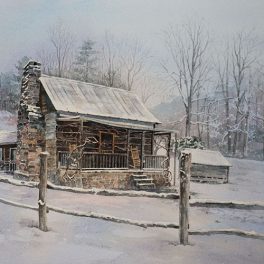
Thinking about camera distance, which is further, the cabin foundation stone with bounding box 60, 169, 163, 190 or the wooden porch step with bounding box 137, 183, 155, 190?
the wooden porch step with bounding box 137, 183, 155, 190

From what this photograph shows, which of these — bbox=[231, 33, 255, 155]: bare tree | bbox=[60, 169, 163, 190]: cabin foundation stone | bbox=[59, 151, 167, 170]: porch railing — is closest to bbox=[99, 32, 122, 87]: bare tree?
bbox=[231, 33, 255, 155]: bare tree

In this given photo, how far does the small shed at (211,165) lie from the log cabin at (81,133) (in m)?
0.70

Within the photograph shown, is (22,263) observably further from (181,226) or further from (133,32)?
(133,32)

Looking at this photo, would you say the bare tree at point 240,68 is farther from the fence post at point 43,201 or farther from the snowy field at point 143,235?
the fence post at point 43,201

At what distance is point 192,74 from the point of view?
3.36 m

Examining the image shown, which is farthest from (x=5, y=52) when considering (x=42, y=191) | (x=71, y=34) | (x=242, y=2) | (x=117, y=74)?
(x=242, y=2)

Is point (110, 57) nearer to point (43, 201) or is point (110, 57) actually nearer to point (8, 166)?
point (43, 201)

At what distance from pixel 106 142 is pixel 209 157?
4.10 metres

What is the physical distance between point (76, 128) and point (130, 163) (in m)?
1.48

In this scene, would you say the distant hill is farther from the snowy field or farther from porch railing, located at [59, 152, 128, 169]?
porch railing, located at [59, 152, 128, 169]

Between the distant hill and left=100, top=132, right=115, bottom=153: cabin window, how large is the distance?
96.5 inches

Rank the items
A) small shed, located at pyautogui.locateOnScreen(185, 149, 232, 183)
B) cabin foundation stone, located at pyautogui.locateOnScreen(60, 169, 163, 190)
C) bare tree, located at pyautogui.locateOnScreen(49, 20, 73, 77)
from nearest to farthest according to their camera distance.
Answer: small shed, located at pyautogui.locateOnScreen(185, 149, 232, 183)
bare tree, located at pyautogui.locateOnScreen(49, 20, 73, 77)
cabin foundation stone, located at pyautogui.locateOnScreen(60, 169, 163, 190)

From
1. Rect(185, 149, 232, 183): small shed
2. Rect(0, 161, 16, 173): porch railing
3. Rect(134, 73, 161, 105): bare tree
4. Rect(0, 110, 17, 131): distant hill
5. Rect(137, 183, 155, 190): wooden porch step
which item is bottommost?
Rect(137, 183, 155, 190): wooden porch step

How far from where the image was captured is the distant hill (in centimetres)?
434
